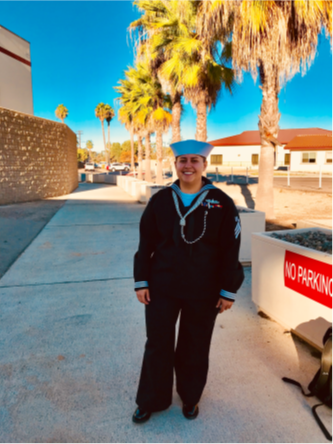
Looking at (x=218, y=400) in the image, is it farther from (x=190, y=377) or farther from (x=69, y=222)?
(x=69, y=222)

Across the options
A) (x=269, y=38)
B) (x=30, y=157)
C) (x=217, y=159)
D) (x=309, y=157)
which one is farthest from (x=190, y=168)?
(x=217, y=159)

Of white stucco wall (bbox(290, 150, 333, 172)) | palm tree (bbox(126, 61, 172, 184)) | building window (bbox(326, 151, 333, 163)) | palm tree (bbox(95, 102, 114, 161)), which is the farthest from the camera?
palm tree (bbox(95, 102, 114, 161))

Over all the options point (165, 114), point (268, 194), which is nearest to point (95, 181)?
point (165, 114)

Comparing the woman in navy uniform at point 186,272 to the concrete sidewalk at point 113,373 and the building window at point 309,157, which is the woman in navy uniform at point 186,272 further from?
the building window at point 309,157

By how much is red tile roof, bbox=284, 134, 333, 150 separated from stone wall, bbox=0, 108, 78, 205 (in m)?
28.8

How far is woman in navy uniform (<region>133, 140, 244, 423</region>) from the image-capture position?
1.98 m

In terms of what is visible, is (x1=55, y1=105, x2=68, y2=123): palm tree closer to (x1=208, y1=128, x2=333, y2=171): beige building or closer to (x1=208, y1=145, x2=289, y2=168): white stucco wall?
(x1=208, y1=128, x2=333, y2=171): beige building

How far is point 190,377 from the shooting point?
2.17m

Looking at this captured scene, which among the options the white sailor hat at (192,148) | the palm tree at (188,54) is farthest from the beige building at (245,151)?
the white sailor hat at (192,148)

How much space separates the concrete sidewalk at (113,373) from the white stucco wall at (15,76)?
18648 mm

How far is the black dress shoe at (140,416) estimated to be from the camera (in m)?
2.10

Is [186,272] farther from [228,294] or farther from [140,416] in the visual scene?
[140,416]

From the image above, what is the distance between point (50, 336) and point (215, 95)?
10.2 meters

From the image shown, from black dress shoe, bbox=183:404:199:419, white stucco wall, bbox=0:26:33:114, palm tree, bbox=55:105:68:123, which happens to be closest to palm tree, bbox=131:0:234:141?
black dress shoe, bbox=183:404:199:419
